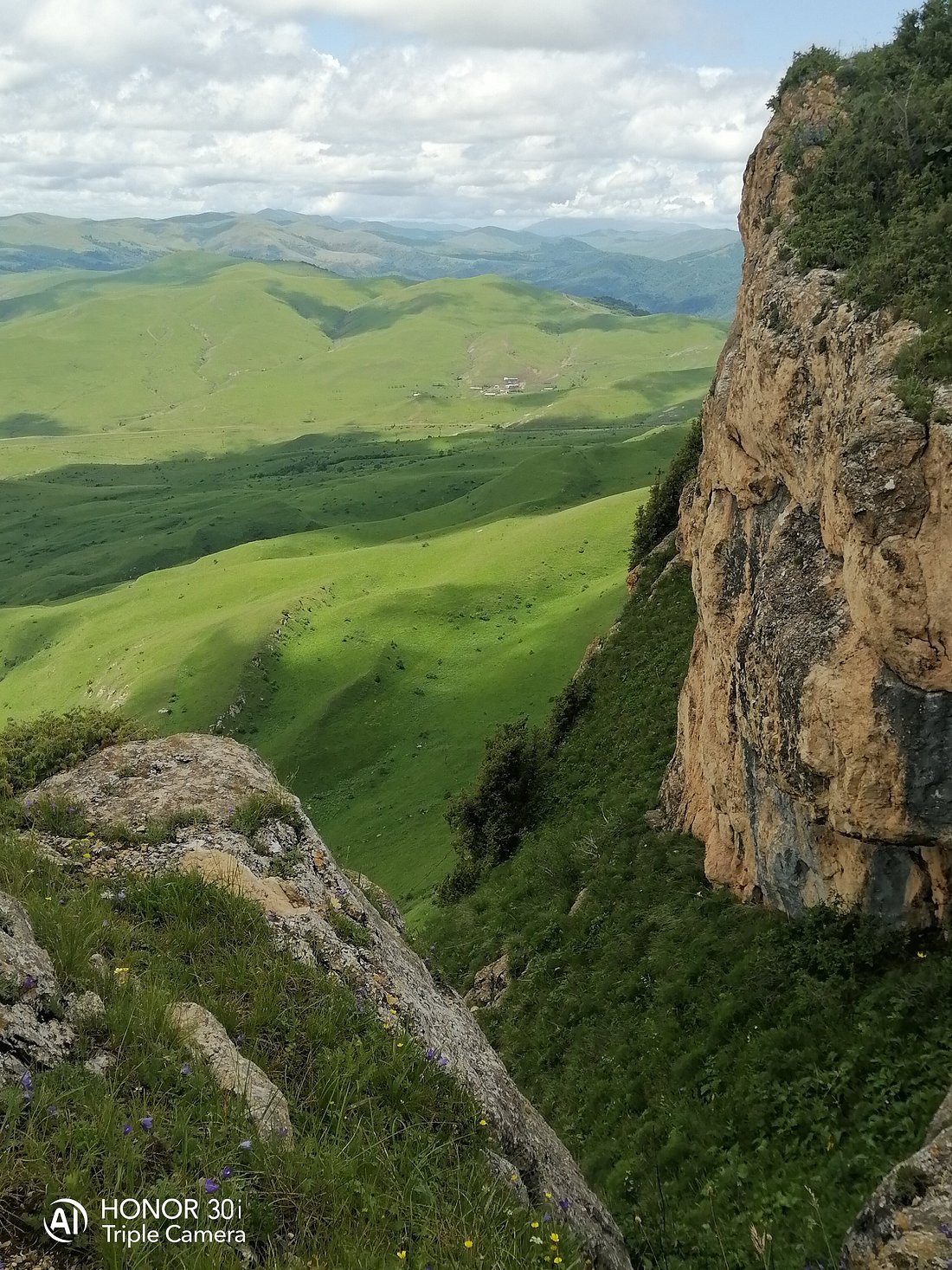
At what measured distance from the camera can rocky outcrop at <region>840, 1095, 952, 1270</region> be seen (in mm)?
7387

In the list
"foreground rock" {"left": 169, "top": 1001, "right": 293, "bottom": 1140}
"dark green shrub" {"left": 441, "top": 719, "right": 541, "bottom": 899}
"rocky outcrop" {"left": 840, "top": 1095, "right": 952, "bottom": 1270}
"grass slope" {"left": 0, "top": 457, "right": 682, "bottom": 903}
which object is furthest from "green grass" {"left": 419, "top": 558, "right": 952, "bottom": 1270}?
"grass slope" {"left": 0, "top": 457, "right": 682, "bottom": 903}

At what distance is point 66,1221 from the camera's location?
501 centimetres

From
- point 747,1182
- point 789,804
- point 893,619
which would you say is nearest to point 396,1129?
point 747,1182

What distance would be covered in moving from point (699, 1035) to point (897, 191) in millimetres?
18367

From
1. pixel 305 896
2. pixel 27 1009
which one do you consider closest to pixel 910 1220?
pixel 305 896

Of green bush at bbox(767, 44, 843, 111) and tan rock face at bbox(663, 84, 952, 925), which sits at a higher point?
green bush at bbox(767, 44, 843, 111)

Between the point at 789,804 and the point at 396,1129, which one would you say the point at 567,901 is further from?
the point at 396,1129

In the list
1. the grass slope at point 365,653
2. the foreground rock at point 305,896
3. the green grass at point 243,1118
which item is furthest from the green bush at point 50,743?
the grass slope at point 365,653

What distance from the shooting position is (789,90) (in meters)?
23.5

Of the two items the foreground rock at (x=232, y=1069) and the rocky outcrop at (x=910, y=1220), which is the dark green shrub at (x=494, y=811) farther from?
the foreground rock at (x=232, y=1069)

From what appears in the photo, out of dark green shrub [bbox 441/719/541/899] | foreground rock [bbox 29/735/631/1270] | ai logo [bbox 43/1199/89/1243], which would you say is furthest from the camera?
dark green shrub [bbox 441/719/541/899]

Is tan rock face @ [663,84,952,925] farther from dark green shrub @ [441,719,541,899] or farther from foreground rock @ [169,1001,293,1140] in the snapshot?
dark green shrub @ [441,719,541,899]

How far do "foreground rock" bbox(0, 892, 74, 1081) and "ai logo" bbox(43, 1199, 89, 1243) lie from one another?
82 centimetres

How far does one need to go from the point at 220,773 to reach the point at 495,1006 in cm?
1540
